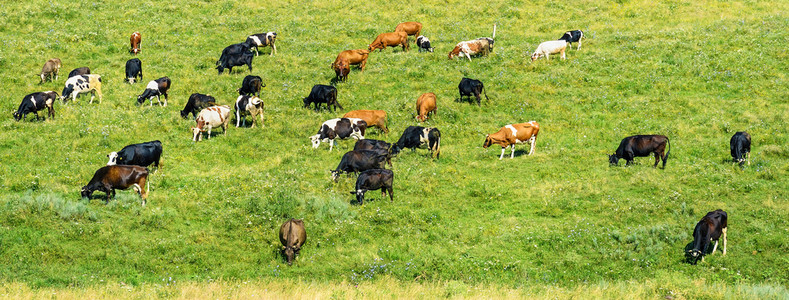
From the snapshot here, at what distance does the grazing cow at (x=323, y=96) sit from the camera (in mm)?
30188

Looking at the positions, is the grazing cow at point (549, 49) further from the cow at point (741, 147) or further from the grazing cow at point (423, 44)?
the cow at point (741, 147)

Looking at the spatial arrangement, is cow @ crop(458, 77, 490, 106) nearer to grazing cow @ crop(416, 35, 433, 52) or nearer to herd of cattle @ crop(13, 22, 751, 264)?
herd of cattle @ crop(13, 22, 751, 264)

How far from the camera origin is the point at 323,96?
30234 millimetres

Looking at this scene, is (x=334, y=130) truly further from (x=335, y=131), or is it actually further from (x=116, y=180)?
(x=116, y=180)

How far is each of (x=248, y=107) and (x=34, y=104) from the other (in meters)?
8.79

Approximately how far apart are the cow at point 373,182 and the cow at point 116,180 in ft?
21.2

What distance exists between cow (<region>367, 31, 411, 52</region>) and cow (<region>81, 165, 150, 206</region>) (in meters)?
21.4

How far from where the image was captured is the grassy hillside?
16906 millimetres

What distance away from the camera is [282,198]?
19.8 meters

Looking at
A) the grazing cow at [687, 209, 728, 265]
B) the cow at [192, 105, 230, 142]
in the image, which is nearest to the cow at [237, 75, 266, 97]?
the cow at [192, 105, 230, 142]

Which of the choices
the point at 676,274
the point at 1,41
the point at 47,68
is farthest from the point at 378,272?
the point at 1,41

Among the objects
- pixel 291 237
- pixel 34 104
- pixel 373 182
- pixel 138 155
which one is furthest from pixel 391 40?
pixel 291 237

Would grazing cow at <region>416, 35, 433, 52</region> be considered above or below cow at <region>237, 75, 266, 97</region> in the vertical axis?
above

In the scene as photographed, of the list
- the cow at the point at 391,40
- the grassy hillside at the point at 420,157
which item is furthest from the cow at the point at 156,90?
the cow at the point at 391,40
